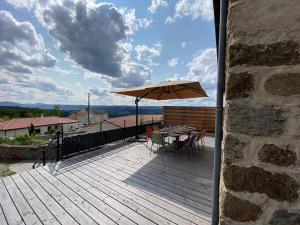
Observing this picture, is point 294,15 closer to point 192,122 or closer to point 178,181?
point 178,181

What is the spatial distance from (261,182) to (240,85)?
1.58ft

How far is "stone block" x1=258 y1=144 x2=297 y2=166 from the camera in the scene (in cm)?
92

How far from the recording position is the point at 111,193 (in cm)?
353

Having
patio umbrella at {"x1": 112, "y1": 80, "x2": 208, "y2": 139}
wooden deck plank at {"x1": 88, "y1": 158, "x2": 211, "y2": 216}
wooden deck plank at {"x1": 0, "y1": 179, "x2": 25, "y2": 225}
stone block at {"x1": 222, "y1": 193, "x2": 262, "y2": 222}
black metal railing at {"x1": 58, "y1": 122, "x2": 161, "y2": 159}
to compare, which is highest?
patio umbrella at {"x1": 112, "y1": 80, "x2": 208, "y2": 139}

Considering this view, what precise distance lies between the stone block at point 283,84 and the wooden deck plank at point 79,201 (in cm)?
254

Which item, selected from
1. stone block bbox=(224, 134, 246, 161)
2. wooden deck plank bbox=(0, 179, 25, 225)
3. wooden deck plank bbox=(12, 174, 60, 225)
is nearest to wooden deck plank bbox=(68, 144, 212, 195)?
wooden deck plank bbox=(12, 174, 60, 225)

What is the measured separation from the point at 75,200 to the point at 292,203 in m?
3.19

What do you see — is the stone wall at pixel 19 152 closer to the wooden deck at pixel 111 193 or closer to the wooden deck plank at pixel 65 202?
the wooden deck at pixel 111 193

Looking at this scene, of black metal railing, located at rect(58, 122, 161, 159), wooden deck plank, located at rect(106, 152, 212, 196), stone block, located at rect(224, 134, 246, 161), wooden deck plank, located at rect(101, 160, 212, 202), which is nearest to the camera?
stone block, located at rect(224, 134, 246, 161)

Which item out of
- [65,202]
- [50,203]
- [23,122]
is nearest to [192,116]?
[65,202]

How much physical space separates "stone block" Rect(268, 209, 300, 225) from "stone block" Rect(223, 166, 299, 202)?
6cm

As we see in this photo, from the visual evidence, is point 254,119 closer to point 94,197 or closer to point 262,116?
point 262,116

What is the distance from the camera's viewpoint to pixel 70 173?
14.9 ft

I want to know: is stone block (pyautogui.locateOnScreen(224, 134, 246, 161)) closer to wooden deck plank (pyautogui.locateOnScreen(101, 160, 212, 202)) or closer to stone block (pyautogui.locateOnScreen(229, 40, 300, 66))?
stone block (pyautogui.locateOnScreen(229, 40, 300, 66))
